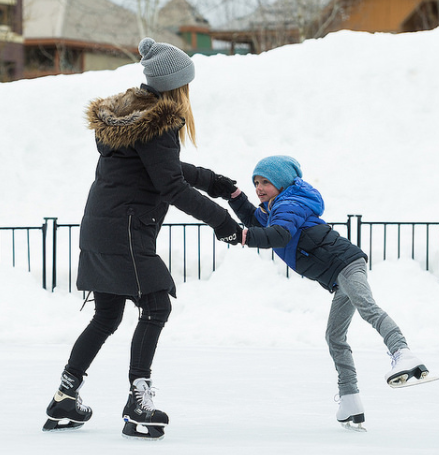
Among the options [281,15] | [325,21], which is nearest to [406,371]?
[281,15]

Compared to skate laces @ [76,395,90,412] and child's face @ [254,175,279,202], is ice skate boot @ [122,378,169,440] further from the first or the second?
child's face @ [254,175,279,202]

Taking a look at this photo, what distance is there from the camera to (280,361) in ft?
21.7

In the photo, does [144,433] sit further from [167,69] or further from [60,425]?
[167,69]

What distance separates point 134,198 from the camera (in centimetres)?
381

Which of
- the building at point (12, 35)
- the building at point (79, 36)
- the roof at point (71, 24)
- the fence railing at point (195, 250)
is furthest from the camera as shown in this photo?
the roof at point (71, 24)

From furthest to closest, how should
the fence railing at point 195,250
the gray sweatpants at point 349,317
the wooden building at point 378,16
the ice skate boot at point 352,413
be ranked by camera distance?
the wooden building at point 378,16
the fence railing at point 195,250
the ice skate boot at point 352,413
the gray sweatpants at point 349,317

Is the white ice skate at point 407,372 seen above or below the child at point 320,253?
below

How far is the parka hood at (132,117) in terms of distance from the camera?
3711 mm

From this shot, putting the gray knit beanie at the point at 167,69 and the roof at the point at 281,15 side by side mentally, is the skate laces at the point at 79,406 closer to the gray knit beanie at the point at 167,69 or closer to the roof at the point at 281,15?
the gray knit beanie at the point at 167,69

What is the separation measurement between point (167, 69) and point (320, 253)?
116 cm

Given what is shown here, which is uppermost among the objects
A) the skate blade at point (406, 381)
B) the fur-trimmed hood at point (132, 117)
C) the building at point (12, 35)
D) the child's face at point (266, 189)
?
the building at point (12, 35)

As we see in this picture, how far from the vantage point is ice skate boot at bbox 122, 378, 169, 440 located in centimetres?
380

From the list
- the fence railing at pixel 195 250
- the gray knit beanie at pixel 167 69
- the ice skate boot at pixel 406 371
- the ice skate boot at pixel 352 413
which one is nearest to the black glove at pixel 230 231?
the gray knit beanie at pixel 167 69

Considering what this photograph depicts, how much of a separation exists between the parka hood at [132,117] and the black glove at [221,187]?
546 millimetres
